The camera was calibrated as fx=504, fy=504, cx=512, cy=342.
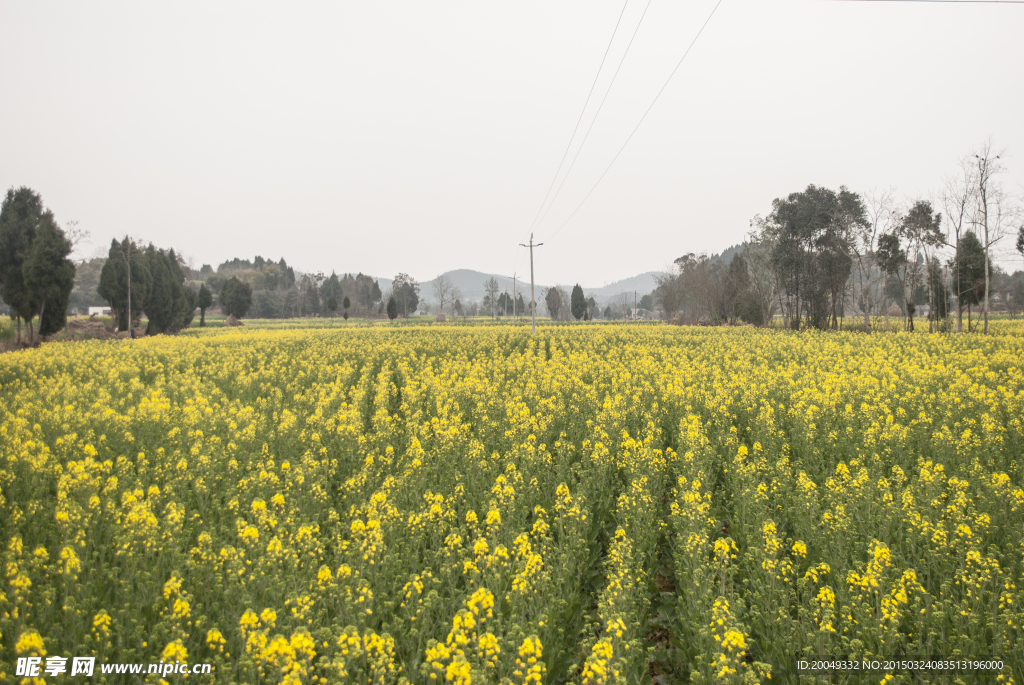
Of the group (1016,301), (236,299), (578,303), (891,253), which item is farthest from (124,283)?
(1016,301)

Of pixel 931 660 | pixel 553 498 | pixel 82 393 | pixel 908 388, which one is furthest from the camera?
pixel 82 393

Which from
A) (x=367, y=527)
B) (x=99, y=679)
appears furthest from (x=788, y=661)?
(x=99, y=679)

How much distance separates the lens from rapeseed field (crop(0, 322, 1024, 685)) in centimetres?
388

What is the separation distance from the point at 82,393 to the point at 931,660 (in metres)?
17.3

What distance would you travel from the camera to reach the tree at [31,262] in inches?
1384

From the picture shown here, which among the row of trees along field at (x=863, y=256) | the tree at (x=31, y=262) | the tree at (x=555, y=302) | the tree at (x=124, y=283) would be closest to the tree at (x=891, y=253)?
the row of trees along field at (x=863, y=256)

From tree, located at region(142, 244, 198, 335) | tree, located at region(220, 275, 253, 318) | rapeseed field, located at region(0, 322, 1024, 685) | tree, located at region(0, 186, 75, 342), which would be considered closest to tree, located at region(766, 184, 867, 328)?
rapeseed field, located at region(0, 322, 1024, 685)

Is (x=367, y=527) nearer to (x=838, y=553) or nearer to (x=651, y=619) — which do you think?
(x=651, y=619)

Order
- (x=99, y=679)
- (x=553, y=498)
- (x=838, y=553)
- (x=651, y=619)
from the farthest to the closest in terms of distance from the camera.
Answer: (x=553, y=498)
(x=651, y=619)
(x=838, y=553)
(x=99, y=679)

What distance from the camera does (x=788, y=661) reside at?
165 inches

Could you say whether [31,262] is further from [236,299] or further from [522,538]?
[236,299]

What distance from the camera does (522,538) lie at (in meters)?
4.84

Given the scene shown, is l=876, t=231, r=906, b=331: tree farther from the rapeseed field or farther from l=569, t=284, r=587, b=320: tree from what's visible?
l=569, t=284, r=587, b=320: tree

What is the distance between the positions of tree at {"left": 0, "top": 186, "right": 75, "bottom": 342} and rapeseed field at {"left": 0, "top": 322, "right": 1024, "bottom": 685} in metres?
31.0
